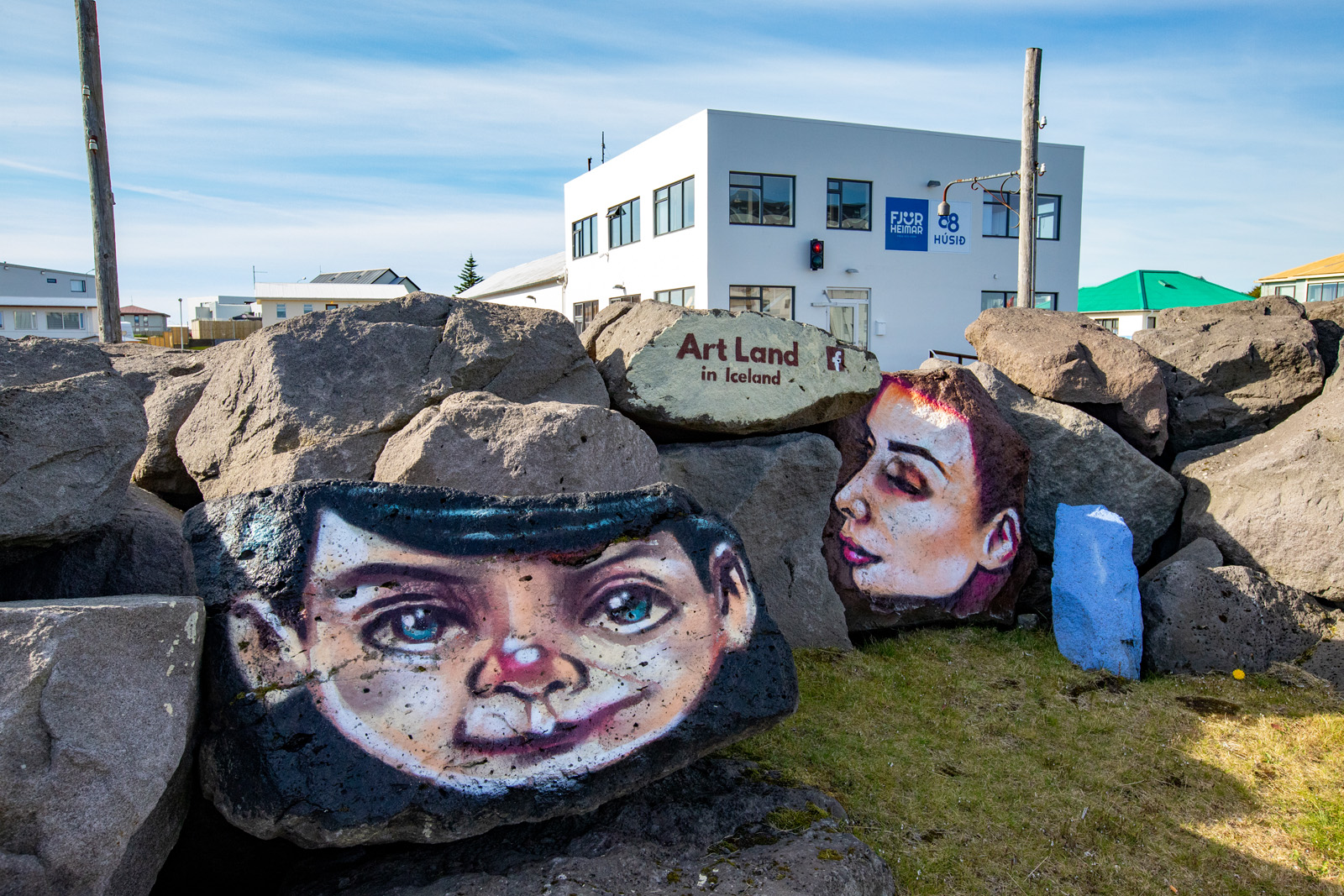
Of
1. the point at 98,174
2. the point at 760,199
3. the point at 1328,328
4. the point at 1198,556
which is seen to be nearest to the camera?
the point at 1198,556

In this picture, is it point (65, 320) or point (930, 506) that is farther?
point (65, 320)

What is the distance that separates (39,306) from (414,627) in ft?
129

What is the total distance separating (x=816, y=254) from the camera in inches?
684

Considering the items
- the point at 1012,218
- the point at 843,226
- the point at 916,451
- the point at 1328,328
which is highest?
the point at 1012,218

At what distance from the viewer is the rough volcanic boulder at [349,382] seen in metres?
3.31

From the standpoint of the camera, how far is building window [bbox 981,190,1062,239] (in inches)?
744

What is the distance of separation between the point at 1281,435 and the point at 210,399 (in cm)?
554

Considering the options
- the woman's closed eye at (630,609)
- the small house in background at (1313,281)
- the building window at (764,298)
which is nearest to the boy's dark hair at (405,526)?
the woman's closed eye at (630,609)

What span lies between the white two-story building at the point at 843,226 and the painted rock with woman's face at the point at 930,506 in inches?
462

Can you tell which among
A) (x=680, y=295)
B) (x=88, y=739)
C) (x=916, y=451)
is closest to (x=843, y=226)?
(x=680, y=295)

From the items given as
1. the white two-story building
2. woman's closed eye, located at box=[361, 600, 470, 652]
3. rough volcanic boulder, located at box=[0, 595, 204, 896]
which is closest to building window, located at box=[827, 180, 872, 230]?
the white two-story building

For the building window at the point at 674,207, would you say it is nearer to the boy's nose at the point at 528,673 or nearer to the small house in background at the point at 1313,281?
the boy's nose at the point at 528,673

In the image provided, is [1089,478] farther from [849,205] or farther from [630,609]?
[849,205]

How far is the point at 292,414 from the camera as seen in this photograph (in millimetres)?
3322
